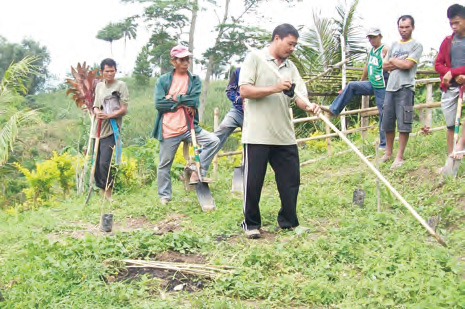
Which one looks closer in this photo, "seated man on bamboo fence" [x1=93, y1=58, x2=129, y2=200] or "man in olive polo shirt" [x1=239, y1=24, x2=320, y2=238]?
"man in olive polo shirt" [x1=239, y1=24, x2=320, y2=238]

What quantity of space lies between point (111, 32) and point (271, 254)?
21090 millimetres

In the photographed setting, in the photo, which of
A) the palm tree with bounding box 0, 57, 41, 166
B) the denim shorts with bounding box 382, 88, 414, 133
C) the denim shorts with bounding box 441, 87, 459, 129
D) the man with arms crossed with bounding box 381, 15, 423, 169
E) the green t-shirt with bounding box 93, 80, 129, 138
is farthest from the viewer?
the palm tree with bounding box 0, 57, 41, 166

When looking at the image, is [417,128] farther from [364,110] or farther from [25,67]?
[25,67]

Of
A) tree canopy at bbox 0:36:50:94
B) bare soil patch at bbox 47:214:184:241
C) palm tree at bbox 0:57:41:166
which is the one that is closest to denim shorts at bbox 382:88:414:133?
bare soil patch at bbox 47:214:184:241

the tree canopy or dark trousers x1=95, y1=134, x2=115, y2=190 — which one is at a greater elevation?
the tree canopy

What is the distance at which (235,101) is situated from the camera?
23.5 ft

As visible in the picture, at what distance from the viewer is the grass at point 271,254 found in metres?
3.68

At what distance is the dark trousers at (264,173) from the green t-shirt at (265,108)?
11cm

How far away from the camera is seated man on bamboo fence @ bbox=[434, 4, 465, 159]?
5910 mm

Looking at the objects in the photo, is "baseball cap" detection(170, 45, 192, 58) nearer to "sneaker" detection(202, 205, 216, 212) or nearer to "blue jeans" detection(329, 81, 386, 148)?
"sneaker" detection(202, 205, 216, 212)

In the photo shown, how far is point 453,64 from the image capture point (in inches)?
242

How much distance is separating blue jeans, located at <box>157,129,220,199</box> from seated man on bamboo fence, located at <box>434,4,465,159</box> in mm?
2875

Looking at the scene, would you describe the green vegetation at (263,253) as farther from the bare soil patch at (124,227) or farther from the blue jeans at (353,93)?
the blue jeans at (353,93)

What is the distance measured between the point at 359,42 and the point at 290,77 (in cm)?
852
